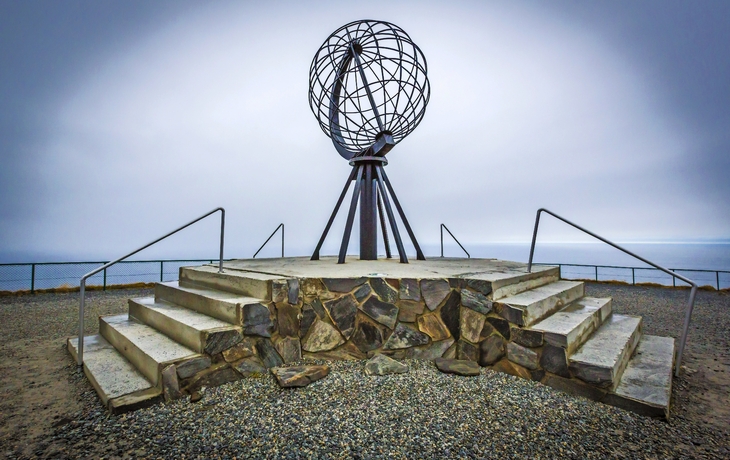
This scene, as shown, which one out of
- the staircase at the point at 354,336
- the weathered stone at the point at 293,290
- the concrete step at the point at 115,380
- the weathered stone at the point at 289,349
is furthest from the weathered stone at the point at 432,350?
the concrete step at the point at 115,380

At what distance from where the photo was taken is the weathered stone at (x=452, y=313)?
11.7 feet

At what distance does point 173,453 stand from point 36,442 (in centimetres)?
94

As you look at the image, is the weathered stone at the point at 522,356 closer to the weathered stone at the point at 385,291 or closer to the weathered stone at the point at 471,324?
the weathered stone at the point at 471,324

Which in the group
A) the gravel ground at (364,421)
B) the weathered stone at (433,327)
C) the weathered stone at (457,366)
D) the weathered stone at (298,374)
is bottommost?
the gravel ground at (364,421)

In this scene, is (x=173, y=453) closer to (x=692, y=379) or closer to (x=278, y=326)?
(x=278, y=326)

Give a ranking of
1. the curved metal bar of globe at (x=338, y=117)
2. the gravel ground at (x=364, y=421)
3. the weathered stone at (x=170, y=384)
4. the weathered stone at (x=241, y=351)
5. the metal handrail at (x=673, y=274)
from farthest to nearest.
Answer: the curved metal bar of globe at (x=338, y=117), the metal handrail at (x=673, y=274), the weathered stone at (x=241, y=351), the weathered stone at (x=170, y=384), the gravel ground at (x=364, y=421)

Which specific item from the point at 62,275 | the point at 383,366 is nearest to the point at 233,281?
the point at 383,366

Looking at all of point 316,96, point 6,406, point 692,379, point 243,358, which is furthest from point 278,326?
point 316,96

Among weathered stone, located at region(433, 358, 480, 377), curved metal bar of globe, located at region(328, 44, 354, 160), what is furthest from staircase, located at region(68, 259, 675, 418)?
curved metal bar of globe, located at region(328, 44, 354, 160)

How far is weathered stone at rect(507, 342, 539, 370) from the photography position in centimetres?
301

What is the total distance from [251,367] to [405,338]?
153cm

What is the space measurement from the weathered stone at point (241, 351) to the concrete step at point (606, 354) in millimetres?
2767

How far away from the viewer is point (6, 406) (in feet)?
8.46

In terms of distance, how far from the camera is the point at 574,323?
3275mm
